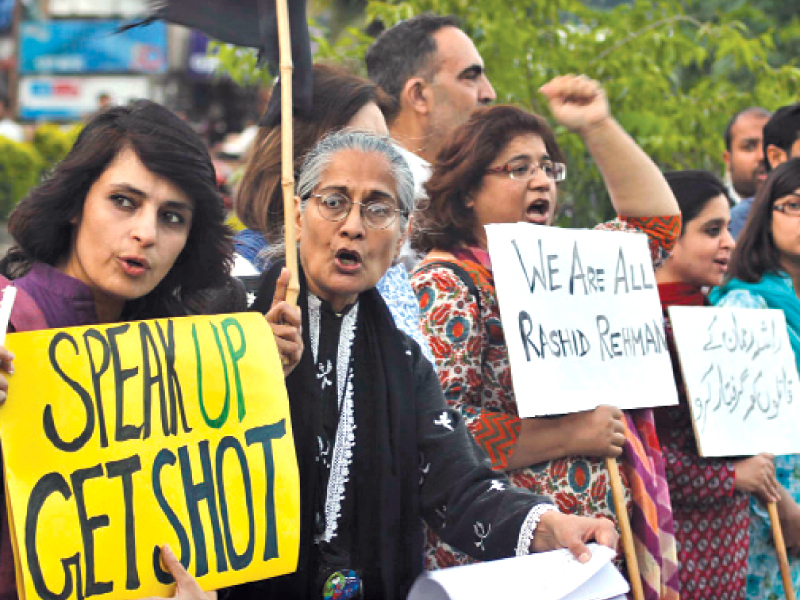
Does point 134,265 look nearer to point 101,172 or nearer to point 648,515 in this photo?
point 101,172

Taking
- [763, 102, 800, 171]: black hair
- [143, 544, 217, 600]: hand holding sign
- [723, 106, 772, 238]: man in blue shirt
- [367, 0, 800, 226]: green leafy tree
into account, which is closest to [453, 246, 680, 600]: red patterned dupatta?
[143, 544, 217, 600]: hand holding sign

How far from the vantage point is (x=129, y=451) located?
7.74 ft

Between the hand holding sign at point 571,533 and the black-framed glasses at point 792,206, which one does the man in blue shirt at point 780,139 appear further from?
the hand holding sign at point 571,533

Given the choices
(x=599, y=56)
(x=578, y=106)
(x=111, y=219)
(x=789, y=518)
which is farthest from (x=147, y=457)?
(x=599, y=56)

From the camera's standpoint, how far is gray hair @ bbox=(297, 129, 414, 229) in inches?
116

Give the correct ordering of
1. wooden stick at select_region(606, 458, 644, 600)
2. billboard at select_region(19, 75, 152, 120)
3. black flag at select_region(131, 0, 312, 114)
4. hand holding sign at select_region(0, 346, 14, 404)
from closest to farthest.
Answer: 1. hand holding sign at select_region(0, 346, 14, 404)
2. black flag at select_region(131, 0, 312, 114)
3. wooden stick at select_region(606, 458, 644, 600)
4. billboard at select_region(19, 75, 152, 120)

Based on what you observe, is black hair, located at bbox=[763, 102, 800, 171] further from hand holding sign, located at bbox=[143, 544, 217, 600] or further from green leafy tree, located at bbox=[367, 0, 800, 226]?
hand holding sign, located at bbox=[143, 544, 217, 600]

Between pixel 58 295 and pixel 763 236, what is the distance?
10.6 ft

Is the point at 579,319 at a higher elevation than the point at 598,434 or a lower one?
higher

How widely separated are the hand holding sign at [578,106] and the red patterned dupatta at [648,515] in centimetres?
61

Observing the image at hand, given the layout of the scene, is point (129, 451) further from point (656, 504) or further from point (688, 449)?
point (688, 449)

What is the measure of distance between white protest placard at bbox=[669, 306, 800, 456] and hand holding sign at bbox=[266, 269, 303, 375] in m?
1.95

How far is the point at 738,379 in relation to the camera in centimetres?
439

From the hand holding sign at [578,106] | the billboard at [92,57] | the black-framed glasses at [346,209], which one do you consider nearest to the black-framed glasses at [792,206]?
the hand holding sign at [578,106]
